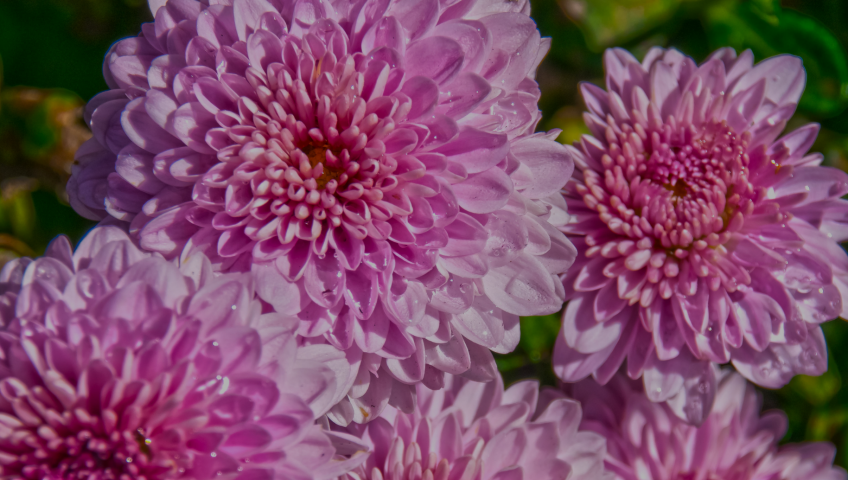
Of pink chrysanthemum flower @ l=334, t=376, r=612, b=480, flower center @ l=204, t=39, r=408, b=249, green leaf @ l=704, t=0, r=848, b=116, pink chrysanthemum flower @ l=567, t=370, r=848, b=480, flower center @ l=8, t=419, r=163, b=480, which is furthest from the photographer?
green leaf @ l=704, t=0, r=848, b=116

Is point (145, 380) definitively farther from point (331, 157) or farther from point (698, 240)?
point (698, 240)

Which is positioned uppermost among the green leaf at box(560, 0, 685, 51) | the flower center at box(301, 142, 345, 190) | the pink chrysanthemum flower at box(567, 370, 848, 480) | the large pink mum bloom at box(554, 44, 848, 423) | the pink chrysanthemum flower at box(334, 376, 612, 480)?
the flower center at box(301, 142, 345, 190)

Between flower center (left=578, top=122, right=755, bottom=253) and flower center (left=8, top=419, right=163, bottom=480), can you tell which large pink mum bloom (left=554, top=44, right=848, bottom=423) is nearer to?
flower center (left=578, top=122, right=755, bottom=253)

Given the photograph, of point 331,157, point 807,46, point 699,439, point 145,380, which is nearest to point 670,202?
point 699,439

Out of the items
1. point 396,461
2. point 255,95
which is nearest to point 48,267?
point 255,95

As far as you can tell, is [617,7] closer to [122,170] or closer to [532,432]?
[532,432]

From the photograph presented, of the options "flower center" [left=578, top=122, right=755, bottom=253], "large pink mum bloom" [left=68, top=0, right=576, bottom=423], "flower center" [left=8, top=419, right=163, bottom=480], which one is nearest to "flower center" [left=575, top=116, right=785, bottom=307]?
"flower center" [left=578, top=122, right=755, bottom=253]

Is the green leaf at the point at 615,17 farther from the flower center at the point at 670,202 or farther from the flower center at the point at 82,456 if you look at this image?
the flower center at the point at 82,456
